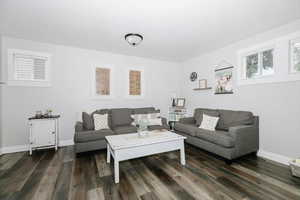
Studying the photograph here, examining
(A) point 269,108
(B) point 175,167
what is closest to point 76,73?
(B) point 175,167

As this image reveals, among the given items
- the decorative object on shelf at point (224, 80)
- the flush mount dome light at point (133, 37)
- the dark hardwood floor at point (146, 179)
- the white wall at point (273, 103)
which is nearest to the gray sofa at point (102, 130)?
the dark hardwood floor at point (146, 179)

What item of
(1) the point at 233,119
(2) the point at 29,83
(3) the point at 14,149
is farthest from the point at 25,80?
(1) the point at 233,119

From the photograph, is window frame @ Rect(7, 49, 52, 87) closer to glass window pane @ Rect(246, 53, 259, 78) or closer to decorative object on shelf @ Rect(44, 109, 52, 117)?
decorative object on shelf @ Rect(44, 109, 52, 117)

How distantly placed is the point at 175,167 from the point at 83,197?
1.45m

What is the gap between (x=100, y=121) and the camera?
125 inches

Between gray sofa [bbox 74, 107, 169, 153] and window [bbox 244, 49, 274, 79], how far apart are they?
7.91ft

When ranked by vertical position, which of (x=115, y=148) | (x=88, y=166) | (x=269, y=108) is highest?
(x=269, y=108)

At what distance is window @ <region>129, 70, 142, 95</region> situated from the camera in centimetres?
427

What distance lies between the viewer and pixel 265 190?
1701mm

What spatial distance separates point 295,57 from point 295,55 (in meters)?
0.04

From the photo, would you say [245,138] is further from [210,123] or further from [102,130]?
[102,130]

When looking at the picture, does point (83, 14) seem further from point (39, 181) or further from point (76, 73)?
point (39, 181)

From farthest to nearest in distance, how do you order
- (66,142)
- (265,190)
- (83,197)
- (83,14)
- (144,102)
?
(144,102) → (66,142) → (83,14) → (265,190) → (83,197)

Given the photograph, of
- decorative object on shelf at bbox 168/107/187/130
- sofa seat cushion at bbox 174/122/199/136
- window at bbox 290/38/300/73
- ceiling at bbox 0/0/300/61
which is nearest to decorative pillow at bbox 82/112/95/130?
ceiling at bbox 0/0/300/61
